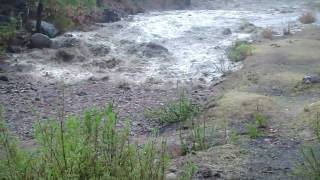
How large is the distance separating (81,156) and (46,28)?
12210 millimetres

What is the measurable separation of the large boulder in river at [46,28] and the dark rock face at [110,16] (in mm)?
3385

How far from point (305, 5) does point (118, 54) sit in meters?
13.4

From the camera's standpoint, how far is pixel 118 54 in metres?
14.5

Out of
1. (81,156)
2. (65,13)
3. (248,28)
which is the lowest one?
(248,28)

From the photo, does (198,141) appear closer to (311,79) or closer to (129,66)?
(311,79)

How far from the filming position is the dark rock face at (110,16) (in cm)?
1910

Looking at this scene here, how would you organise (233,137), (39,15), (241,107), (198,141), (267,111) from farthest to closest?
(39,15) < (241,107) < (267,111) < (233,137) < (198,141)

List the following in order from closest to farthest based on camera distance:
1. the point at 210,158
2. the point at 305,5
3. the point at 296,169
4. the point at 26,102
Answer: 1. the point at 296,169
2. the point at 210,158
3. the point at 26,102
4. the point at 305,5

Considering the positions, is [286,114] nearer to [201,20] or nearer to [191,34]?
[191,34]

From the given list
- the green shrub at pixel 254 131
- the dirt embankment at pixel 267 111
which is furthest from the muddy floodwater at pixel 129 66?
the green shrub at pixel 254 131

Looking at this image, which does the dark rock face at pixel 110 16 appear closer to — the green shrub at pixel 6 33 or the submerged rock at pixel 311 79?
the green shrub at pixel 6 33

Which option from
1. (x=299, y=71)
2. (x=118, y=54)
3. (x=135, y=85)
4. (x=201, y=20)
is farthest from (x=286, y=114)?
(x=201, y=20)

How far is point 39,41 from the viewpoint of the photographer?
14484 mm

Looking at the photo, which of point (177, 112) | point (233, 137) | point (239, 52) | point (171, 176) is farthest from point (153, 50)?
point (171, 176)
